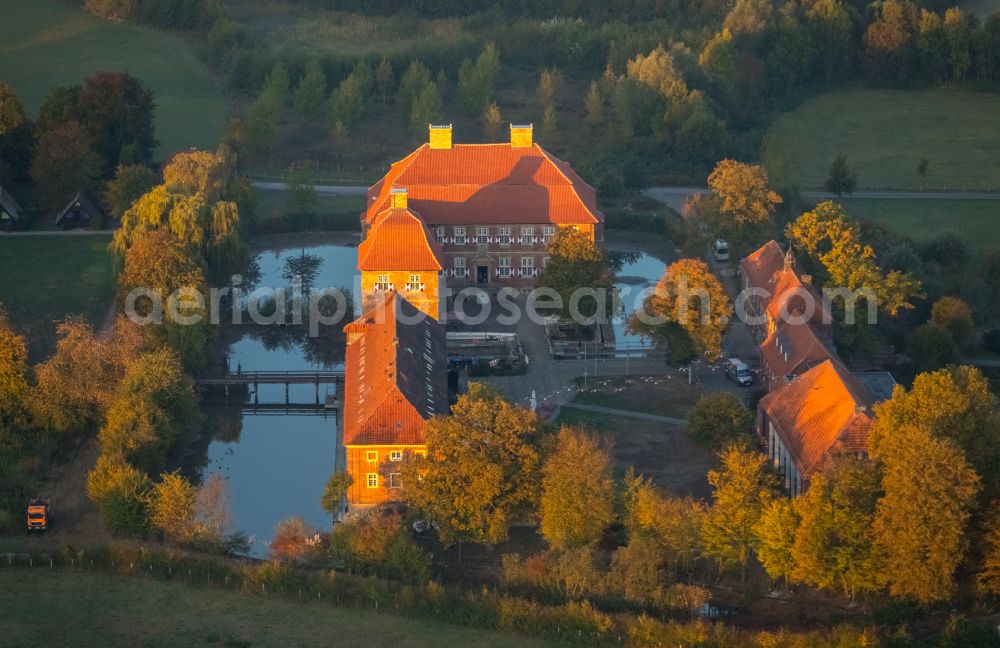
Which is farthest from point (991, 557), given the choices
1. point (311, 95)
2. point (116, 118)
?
point (311, 95)

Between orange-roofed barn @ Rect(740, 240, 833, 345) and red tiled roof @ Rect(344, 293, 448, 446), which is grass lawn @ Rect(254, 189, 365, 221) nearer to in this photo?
red tiled roof @ Rect(344, 293, 448, 446)

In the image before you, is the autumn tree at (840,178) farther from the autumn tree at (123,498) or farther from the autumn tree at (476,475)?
the autumn tree at (123,498)

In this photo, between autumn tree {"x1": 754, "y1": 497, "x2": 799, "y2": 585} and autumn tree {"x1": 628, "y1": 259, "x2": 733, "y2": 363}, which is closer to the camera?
autumn tree {"x1": 754, "y1": 497, "x2": 799, "y2": 585}

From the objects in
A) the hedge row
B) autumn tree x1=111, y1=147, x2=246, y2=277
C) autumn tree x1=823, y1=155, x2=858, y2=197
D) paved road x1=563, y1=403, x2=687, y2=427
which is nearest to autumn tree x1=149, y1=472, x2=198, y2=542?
the hedge row

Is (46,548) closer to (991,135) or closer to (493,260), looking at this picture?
(493,260)

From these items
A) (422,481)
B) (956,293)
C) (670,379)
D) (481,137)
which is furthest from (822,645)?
(481,137)

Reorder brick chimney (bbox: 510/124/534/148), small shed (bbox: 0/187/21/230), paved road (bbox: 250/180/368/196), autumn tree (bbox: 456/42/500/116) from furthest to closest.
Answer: autumn tree (bbox: 456/42/500/116) < paved road (bbox: 250/180/368/196) < small shed (bbox: 0/187/21/230) < brick chimney (bbox: 510/124/534/148)
